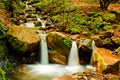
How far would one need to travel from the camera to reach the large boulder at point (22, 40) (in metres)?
12.5

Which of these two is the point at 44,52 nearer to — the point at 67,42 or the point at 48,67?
the point at 48,67

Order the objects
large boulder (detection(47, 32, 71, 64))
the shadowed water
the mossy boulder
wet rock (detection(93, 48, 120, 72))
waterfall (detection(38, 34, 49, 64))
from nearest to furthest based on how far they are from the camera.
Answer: wet rock (detection(93, 48, 120, 72)) → the shadowed water → large boulder (detection(47, 32, 71, 64)) → waterfall (detection(38, 34, 49, 64)) → the mossy boulder

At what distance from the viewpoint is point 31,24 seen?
16.8 meters

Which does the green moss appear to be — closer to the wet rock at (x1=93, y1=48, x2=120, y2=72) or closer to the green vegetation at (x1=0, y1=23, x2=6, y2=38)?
the wet rock at (x1=93, y1=48, x2=120, y2=72)

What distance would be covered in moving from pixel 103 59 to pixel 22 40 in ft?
12.0

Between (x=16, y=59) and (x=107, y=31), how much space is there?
519 cm

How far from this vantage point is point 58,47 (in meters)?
13.1

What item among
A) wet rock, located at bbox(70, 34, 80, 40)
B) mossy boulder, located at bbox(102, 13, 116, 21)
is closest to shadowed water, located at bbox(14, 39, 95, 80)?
wet rock, located at bbox(70, 34, 80, 40)

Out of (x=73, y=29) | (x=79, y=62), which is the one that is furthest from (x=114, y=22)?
(x=79, y=62)

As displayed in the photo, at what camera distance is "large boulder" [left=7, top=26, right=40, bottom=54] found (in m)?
12.5

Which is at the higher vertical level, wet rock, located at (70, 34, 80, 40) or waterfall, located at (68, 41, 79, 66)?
wet rock, located at (70, 34, 80, 40)

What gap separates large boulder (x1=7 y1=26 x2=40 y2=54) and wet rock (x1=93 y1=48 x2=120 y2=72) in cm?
279

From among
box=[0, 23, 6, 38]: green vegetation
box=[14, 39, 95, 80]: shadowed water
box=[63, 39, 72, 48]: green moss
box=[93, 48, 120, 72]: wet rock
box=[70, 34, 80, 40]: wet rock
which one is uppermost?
box=[0, 23, 6, 38]: green vegetation

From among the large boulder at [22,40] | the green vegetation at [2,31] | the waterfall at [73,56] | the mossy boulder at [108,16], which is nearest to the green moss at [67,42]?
the waterfall at [73,56]
